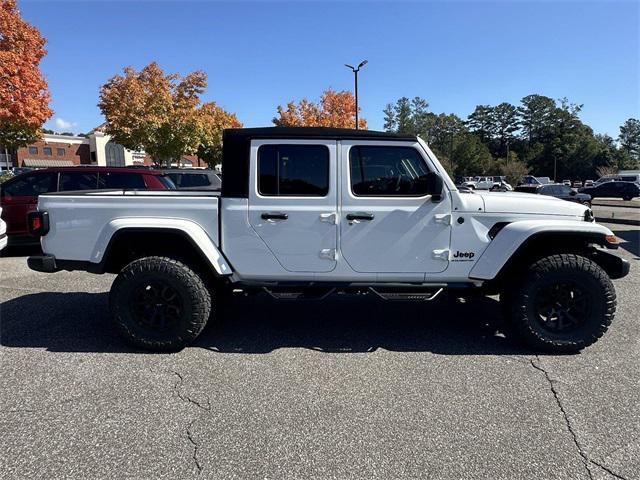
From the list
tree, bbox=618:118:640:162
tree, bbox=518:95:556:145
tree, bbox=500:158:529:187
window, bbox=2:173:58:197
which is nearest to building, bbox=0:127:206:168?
tree, bbox=500:158:529:187

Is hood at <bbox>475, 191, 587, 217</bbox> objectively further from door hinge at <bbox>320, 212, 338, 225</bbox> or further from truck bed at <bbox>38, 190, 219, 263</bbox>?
truck bed at <bbox>38, 190, 219, 263</bbox>

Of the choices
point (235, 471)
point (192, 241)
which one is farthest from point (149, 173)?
point (235, 471)

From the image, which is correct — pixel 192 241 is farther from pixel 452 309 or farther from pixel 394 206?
pixel 452 309

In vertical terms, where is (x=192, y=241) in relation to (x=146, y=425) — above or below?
above

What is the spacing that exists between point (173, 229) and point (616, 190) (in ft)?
122

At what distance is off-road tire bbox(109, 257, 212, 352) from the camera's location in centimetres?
377

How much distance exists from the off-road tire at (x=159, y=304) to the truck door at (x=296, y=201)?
0.78 metres

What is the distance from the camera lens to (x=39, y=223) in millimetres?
3863

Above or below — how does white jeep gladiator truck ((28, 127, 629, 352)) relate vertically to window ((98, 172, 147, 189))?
below

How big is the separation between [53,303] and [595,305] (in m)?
5.95

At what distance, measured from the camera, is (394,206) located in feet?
12.5

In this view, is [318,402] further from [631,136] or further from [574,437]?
[631,136]

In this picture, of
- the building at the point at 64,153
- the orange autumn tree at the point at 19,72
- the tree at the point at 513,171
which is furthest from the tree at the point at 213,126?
the tree at the point at 513,171

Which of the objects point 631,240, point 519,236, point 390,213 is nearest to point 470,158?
point 631,240
